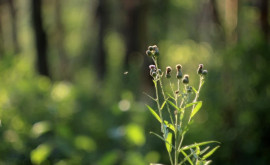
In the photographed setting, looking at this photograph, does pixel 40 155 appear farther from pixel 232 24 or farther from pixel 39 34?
pixel 232 24

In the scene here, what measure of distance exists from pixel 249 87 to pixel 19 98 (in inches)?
134

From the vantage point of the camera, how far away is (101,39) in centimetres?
1736

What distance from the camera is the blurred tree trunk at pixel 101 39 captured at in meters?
16.7

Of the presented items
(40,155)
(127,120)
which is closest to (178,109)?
(40,155)

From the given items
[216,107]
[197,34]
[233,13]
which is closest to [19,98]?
[216,107]

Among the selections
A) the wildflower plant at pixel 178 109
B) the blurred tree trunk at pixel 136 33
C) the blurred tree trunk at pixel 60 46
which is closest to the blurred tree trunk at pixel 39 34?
the blurred tree trunk at pixel 136 33

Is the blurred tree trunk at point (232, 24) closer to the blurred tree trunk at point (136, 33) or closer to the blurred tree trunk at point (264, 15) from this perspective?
the blurred tree trunk at point (264, 15)

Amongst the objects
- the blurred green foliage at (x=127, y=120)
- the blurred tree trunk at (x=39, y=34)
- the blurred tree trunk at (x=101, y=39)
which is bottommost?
the blurred green foliage at (x=127, y=120)

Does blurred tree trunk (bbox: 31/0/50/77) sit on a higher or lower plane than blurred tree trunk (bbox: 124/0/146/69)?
lower

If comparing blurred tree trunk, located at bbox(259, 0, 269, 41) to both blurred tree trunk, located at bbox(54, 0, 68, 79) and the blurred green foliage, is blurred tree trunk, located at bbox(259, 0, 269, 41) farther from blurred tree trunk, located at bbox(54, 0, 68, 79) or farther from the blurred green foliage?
blurred tree trunk, located at bbox(54, 0, 68, 79)

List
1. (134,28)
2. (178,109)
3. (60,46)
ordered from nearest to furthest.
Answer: (178,109)
(134,28)
(60,46)

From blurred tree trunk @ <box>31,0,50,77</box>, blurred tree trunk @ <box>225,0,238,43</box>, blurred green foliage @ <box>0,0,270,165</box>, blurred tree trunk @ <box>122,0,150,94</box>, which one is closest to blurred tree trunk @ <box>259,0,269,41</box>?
blurred green foliage @ <box>0,0,270,165</box>

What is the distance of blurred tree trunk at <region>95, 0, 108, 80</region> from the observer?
16.7 meters

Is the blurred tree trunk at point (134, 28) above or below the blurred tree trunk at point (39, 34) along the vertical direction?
above
